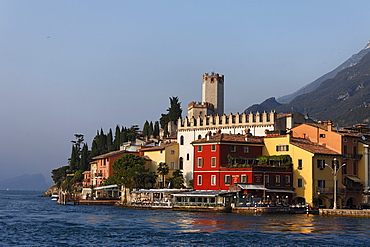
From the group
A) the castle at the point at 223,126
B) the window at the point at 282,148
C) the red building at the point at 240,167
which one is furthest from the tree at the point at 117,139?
the window at the point at 282,148

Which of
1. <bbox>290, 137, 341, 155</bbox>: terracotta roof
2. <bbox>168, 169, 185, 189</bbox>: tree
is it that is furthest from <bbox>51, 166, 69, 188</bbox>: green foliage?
<bbox>290, 137, 341, 155</bbox>: terracotta roof

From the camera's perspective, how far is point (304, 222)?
5800 cm

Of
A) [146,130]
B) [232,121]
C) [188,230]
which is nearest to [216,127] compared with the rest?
[232,121]

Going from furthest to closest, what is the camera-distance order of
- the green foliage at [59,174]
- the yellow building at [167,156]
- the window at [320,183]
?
1. the green foliage at [59,174]
2. the yellow building at [167,156]
3. the window at [320,183]

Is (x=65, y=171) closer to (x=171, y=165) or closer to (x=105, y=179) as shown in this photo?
(x=105, y=179)

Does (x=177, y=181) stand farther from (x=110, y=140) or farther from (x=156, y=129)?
(x=110, y=140)

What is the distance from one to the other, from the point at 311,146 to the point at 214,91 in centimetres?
4605

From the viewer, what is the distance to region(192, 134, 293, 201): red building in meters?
75.3

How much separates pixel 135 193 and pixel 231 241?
45709 millimetres

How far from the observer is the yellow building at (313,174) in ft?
249

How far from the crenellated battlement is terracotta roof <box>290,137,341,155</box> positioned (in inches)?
482

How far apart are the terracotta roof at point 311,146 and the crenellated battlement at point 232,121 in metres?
12.2

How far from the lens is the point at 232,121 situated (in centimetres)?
9862

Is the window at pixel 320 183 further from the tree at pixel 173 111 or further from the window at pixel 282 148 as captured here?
the tree at pixel 173 111
